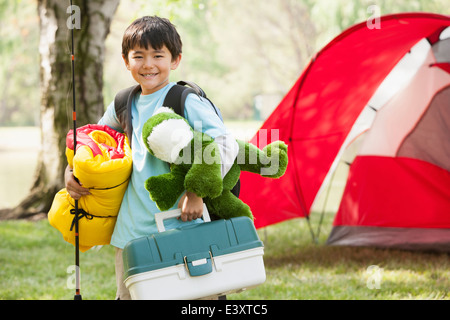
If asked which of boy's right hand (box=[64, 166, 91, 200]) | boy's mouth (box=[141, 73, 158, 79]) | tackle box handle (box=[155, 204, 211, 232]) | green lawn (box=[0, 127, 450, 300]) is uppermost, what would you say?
boy's mouth (box=[141, 73, 158, 79])

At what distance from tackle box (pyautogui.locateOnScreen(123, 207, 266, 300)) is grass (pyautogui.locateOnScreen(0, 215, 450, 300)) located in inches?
59.8

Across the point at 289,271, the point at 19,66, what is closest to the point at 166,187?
the point at 289,271

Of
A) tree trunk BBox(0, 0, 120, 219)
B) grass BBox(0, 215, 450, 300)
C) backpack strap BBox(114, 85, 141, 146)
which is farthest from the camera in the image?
tree trunk BBox(0, 0, 120, 219)

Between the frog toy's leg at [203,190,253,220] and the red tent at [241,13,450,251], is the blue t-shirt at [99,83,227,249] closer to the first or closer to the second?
the frog toy's leg at [203,190,253,220]

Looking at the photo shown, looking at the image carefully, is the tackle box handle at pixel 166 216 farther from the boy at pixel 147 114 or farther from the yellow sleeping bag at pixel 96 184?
the yellow sleeping bag at pixel 96 184

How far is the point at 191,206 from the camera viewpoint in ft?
5.90

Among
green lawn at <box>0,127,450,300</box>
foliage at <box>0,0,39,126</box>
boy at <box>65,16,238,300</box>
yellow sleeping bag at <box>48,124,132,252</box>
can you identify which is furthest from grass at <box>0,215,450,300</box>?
foliage at <box>0,0,39,126</box>

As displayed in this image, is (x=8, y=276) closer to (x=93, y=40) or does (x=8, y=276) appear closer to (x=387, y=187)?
(x=93, y=40)

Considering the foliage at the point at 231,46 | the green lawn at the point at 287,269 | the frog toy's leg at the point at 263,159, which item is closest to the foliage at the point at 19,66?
the foliage at the point at 231,46

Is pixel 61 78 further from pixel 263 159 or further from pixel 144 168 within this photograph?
pixel 263 159

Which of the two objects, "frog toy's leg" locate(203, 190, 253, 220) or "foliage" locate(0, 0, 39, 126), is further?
"foliage" locate(0, 0, 39, 126)

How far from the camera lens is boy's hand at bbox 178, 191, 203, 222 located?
179cm

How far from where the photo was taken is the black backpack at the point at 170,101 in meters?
1.88
